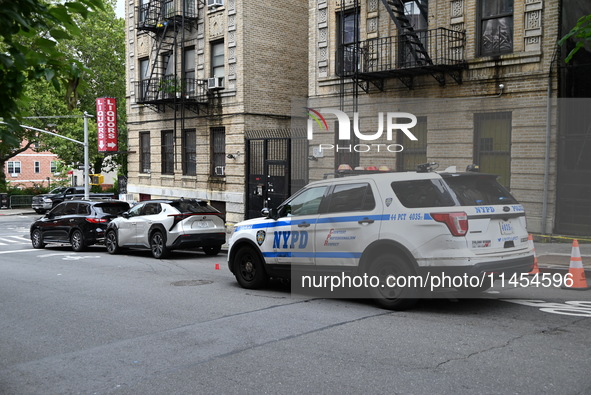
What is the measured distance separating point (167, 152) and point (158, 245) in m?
12.9

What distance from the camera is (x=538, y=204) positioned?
1583 centimetres

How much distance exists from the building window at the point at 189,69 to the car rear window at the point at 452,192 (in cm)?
1959

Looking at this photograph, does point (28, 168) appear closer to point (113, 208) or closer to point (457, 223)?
point (113, 208)

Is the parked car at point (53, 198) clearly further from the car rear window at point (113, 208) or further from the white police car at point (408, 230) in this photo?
the white police car at point (408, 230)

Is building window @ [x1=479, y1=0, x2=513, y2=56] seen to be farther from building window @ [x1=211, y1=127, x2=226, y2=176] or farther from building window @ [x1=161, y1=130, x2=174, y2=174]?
building window @ [x1=161, y1=130, x2=174, y2=174]

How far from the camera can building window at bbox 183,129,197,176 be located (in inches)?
1070

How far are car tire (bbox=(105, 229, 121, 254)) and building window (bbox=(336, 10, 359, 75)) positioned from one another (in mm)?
8683

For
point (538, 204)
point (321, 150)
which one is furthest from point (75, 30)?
point (321, 150)

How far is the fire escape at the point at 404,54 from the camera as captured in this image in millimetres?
17125

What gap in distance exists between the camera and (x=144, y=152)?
30.8 metres

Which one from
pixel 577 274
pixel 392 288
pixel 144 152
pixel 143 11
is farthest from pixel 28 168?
pixel 577 274

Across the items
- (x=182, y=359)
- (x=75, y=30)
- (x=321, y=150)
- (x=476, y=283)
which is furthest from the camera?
(x=321, y=150)

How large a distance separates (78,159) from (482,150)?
3500 centimetres

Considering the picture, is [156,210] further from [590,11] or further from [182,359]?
[590,11]
